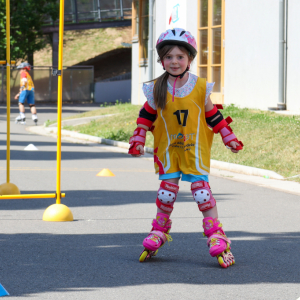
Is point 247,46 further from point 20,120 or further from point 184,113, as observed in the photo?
point 184,113

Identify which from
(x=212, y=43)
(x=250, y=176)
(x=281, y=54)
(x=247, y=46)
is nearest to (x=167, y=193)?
(x=250, y=176)

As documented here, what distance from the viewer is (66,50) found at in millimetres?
54719

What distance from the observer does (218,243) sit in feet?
14.9

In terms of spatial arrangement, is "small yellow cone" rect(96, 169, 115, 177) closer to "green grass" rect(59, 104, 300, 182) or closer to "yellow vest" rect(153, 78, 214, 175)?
"green grass" rect(59, 104, 300, 182)

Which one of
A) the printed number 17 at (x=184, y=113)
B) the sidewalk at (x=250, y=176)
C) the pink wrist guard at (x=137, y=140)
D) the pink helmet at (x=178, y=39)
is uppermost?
the pink helmet at (x=178, y=39)

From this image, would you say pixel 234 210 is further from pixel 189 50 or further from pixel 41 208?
pixel 189 50

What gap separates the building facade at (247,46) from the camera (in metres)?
16.5

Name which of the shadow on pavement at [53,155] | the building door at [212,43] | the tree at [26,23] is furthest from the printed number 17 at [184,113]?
the tree at [26,23]

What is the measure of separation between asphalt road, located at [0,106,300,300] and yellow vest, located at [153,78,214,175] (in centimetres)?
75

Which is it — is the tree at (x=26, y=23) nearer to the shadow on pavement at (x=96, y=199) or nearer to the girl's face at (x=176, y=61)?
the shadow on pavement at (x=96, y=199)

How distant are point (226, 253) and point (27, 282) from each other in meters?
1.49

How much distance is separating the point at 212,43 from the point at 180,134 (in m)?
15.8

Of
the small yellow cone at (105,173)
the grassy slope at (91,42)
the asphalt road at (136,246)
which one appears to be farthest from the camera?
the grassy slope at (91,42)

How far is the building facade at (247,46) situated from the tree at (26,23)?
54.8ft
